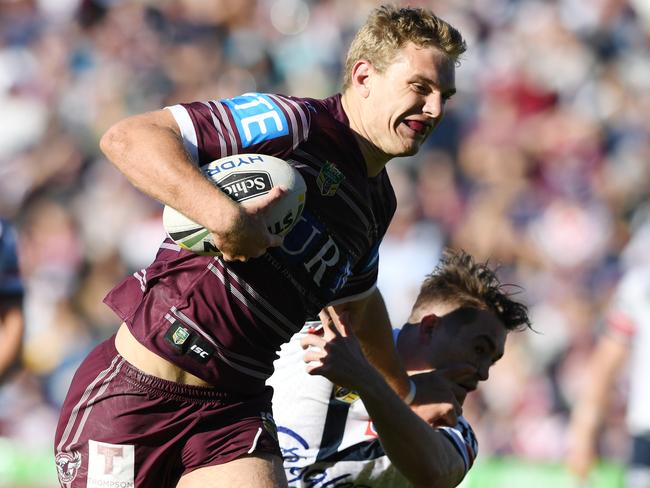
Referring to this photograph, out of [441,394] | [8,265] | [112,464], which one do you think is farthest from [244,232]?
[8,265]

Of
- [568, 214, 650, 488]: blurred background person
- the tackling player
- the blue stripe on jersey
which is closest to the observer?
the blue stripe on jersey

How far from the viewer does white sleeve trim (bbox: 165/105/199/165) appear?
3.42 m

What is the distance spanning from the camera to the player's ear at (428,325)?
475 cm

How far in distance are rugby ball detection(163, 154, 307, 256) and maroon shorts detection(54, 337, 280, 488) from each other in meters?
0.57

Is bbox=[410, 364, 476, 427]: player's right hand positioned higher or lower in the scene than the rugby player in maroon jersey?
lower

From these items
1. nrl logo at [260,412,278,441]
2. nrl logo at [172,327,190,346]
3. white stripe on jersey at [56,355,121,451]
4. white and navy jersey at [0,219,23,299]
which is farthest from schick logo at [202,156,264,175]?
white and navy jersey at [0,219,23,299]

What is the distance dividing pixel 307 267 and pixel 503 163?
7.14m

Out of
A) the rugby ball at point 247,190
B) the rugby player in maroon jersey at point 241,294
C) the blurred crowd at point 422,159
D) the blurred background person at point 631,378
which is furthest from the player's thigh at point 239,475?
the blurred crowd at point 422,159

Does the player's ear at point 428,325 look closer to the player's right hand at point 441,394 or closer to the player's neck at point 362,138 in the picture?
the player's right hand at point 441,394

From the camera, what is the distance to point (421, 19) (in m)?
3.89

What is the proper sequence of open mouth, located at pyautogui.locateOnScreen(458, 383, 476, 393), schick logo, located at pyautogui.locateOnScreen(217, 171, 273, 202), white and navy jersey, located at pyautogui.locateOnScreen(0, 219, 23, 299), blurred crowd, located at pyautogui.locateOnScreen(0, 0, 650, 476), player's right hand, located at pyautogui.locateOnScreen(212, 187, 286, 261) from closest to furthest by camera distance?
player's right hand, located at pyautogui.locateOnScreen(212, 187, 286, 261) → schick logo, located at pyautogui.locateOnScreen(217, 171, 273, 202) → open mouth, located at pyautogui.locateOnScreen(458, 383, 476, 393) → white and navy jersey, located at pyautogui.locateOnScreen(0, 219, 23, 299) → blurred crowd, located at pyautogui.locateOnScreen(0, 0, 650, 476)

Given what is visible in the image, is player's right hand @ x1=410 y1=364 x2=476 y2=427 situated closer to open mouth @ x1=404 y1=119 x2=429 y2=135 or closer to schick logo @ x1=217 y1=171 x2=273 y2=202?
open mouth @ x1=404 y1=119 x2=429 y2=135

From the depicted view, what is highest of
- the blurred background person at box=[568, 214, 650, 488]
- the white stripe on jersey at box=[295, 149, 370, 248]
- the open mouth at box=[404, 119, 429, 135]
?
the open mouth at box=[404, 119, 429, 135]

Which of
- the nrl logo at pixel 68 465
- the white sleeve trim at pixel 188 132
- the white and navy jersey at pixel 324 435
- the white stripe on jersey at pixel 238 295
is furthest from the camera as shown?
the white and navy jersey at pixel 324 435
